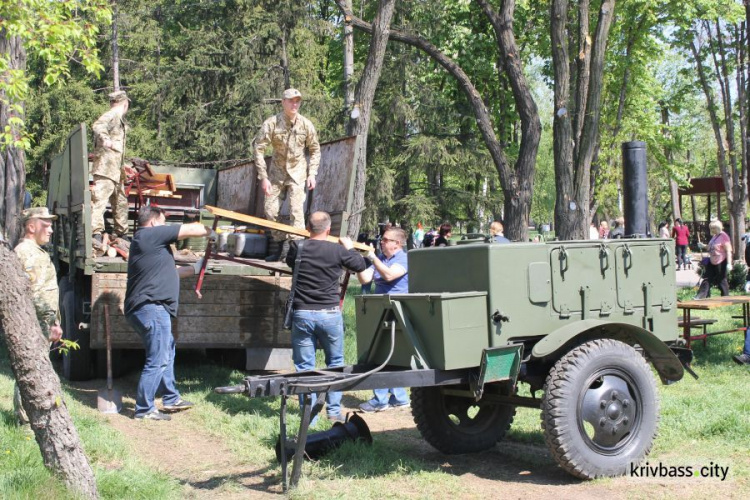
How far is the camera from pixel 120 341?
8352 mm

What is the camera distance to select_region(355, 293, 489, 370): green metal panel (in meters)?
5.40

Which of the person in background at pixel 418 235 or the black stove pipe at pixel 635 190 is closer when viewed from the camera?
the black stove pipe at pixel 635 190

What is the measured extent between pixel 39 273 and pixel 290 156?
318cm

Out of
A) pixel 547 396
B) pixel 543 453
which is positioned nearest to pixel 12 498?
pixel 547 396

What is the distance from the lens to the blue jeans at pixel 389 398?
8.02m

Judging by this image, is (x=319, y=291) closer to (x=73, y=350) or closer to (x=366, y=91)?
(x=73, y=350)

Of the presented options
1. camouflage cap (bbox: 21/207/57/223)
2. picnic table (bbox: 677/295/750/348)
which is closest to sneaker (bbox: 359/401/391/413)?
camouflage cap (bbox: 21/207/57/223)

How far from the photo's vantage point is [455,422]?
6648 mm

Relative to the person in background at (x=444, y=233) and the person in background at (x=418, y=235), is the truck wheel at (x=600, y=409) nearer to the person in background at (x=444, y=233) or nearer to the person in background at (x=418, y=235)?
the person in background at (x=444, y=233)

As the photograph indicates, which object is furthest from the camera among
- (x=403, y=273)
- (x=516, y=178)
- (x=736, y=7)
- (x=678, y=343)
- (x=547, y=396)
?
(x=736, y=7)

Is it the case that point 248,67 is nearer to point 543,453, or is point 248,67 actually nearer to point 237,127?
point 237,127

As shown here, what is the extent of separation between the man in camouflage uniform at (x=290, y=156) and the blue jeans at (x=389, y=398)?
1.84 metres

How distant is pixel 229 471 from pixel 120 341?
2868 millimetres

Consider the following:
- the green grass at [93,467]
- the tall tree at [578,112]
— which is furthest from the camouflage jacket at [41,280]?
the tall tree at [578,112]
